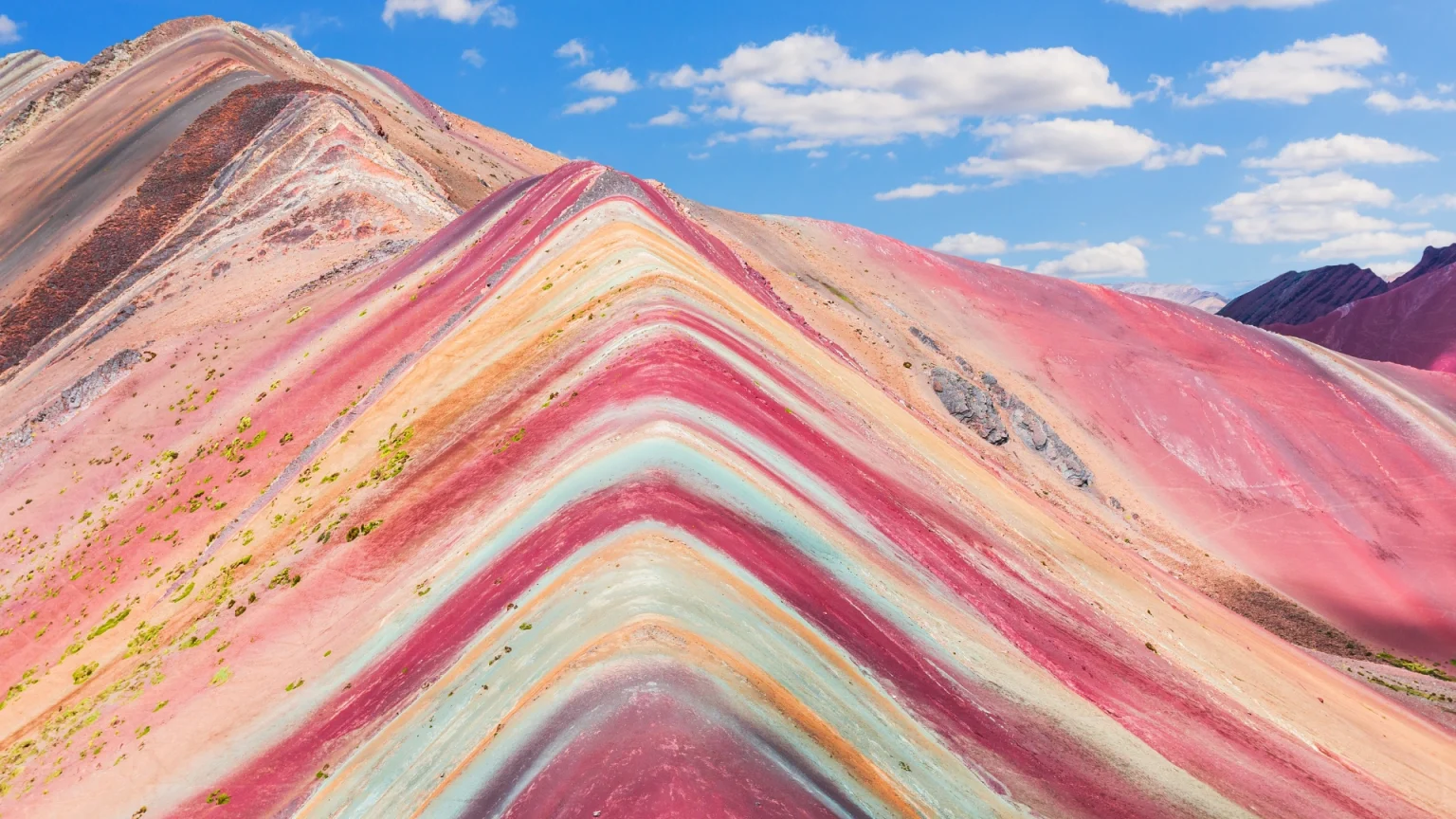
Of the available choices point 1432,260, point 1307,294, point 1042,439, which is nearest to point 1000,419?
point 1042,439

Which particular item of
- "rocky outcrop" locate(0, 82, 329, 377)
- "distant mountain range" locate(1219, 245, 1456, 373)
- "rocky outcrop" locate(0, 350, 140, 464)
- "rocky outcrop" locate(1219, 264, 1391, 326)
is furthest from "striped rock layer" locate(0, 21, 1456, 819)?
"rocky outcrop" locate(1219, 264, 1391, 326)

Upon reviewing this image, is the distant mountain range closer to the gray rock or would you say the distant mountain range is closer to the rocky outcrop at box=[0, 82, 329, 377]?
the gray rock

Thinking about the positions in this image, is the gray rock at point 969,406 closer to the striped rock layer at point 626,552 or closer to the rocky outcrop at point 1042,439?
the striped rock layer at point 626,552

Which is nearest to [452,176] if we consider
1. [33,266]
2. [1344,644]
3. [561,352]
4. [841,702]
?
[33,266]

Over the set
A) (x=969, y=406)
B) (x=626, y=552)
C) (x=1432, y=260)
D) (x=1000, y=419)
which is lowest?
(x=626, y=552)

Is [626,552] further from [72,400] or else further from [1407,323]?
[1407,323]

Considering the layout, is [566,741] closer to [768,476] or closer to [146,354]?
[768,476]
